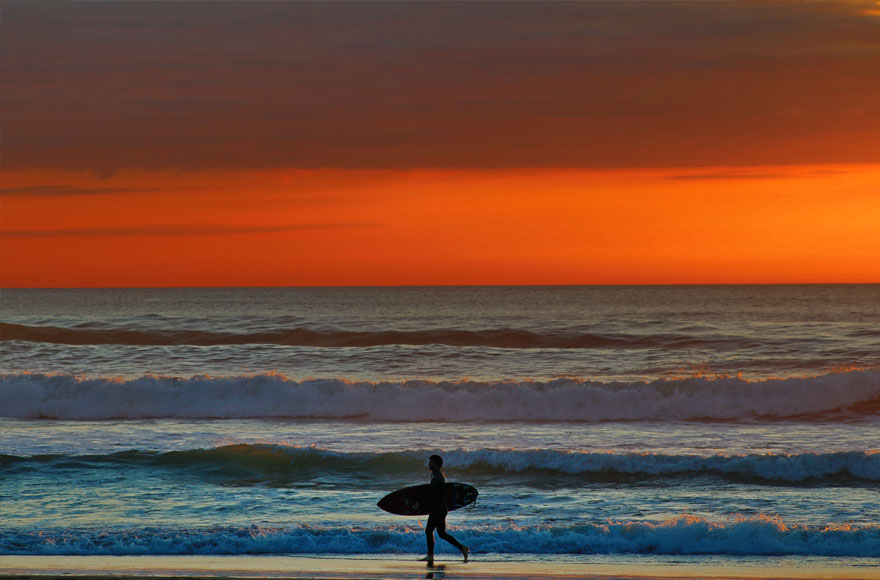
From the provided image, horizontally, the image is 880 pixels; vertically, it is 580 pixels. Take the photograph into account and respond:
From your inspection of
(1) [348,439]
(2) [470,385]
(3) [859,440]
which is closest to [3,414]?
(1) [348,439]

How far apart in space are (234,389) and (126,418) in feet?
11.5

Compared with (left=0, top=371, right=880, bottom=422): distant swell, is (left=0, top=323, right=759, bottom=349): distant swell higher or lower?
higher

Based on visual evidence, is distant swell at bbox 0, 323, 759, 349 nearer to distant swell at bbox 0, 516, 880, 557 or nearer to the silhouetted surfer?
distant swell at bbox 0, 516, 880, 557

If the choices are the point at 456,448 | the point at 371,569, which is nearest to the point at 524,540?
the point at 371,569

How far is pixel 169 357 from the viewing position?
125 ft

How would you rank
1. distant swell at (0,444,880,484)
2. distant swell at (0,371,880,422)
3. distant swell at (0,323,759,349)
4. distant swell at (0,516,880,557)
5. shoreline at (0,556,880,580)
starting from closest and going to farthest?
1. shoreline at (0,556,880,580)
2. distant swell at (0,516,880,557)
3. distant swell at (0,444,880,484)
4. distant swell at (0,371,880,422)
5. distant swell at (0,323,759,349)

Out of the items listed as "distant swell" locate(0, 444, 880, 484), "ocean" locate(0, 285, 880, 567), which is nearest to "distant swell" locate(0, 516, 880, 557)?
"ocean" locate(0, 285, 880, 567)

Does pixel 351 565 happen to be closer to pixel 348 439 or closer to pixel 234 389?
pixel 348 439

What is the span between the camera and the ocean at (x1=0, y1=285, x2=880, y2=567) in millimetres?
12969

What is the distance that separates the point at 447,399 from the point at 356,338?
65.6ft

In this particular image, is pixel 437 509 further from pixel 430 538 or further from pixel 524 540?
pixel 524 540

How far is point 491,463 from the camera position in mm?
18375

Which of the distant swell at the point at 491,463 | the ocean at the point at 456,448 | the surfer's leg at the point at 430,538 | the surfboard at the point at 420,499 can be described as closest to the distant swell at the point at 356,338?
the ocean at the point at 456,448

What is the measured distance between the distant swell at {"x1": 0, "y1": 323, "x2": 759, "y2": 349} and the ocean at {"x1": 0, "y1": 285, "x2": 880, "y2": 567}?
0.97m
